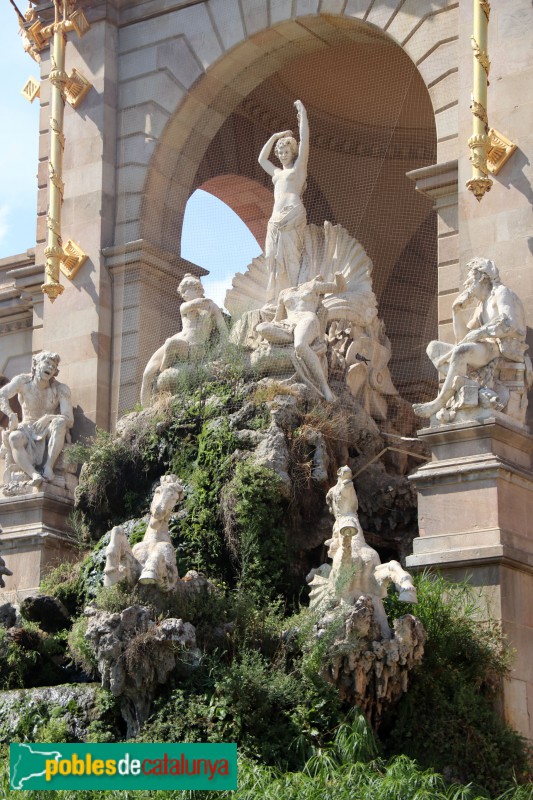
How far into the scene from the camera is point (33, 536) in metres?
24.2

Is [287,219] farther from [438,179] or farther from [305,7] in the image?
[305,7]

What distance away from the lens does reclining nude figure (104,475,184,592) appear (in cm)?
1870

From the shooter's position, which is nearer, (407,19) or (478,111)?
(478,111)

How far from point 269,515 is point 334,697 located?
372cm

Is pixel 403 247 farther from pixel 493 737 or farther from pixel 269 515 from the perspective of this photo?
pixel 493 737

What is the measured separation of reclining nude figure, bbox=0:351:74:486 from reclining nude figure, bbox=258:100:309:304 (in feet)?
10.9

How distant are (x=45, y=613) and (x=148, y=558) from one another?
9.88ft

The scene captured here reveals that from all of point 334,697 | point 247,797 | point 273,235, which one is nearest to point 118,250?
point 273,235

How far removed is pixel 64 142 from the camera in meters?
27.2

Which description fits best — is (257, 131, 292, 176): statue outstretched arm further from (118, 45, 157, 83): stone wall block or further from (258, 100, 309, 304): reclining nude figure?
(118, 45, 157, 83): stone wall block

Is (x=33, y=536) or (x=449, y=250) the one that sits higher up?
(x=449, y=250)

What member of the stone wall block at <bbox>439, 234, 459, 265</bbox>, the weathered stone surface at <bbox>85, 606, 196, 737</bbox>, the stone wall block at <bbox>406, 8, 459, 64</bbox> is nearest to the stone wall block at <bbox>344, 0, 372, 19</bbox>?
the stone wall block at <bbox>406, 8, 459, 64</bbox>

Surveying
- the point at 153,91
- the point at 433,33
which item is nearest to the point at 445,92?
the point at 433,33

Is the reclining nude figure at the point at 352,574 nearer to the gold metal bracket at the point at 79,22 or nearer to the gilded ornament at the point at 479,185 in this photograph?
the gilded ornament at the point at 479,185
